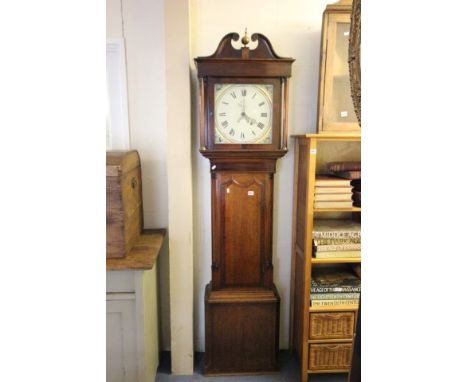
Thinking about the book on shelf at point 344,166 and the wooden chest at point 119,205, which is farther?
the book on shelf at point 344,166

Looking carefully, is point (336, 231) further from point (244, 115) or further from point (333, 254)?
point (244, 115)

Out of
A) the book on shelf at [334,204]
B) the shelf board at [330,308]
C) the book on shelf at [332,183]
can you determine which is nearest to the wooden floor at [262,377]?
the shelf board at [330,308]

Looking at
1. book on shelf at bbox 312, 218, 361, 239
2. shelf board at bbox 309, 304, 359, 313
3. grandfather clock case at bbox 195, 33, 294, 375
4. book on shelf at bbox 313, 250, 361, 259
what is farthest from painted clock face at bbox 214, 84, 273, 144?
shelf board at bbox 309, 304, 359, 313

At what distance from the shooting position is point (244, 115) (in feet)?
6.28

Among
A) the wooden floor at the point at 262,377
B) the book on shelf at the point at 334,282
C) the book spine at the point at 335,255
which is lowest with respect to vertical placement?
the wooden floor at the point at 262,377

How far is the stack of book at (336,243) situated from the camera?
1.93 m

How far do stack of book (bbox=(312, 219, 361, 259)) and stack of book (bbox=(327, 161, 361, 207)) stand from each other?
19cm

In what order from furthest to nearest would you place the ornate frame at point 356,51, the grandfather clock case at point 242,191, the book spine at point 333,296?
the book spine at point 333,296, the grandfather clock case at point 242,191, the ornate frame at point 356,51

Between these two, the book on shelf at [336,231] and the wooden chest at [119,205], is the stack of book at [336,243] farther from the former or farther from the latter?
the wooden chest at [119,205]

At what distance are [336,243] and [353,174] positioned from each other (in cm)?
42

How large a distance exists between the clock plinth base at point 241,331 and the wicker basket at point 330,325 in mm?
221

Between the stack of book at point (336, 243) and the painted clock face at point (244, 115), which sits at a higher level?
the painted clock face at point (244, 115)
